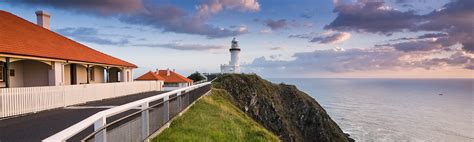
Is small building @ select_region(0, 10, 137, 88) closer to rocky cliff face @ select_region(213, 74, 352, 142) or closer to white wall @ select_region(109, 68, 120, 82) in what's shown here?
white wall @ select_region(109, 68, 120, 82)

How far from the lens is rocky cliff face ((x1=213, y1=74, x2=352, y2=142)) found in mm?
48188

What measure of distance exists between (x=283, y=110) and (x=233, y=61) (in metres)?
16.7

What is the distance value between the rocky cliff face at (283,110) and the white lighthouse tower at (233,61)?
6041 millimetres

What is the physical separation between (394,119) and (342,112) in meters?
13.8

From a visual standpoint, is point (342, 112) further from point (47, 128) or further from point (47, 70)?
point (47, 128)

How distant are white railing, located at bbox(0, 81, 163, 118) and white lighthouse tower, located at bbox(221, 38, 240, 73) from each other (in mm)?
44900

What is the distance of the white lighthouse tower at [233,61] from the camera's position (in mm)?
65500

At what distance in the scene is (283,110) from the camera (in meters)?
55.0

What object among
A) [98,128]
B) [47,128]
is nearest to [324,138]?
[47,128]

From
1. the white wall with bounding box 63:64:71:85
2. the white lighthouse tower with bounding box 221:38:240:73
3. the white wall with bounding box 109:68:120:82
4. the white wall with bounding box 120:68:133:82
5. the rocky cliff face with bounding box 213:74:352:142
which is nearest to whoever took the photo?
the white wall with bounding box 63:64:71:85

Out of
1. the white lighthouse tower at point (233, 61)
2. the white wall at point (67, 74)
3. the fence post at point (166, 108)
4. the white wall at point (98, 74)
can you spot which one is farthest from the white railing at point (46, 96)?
the white lighthouse tower at point (233, 61)

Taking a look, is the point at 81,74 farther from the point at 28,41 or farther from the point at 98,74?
the point at 28,41

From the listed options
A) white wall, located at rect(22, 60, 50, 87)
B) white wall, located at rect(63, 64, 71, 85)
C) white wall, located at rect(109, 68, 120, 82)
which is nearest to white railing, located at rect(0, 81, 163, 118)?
white wall, located at rect(22, 60, 50, 87)

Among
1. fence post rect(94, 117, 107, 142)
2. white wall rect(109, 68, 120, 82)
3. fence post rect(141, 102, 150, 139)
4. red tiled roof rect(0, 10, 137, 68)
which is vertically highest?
red tiled roof rect(0, 10, 137, 68)
